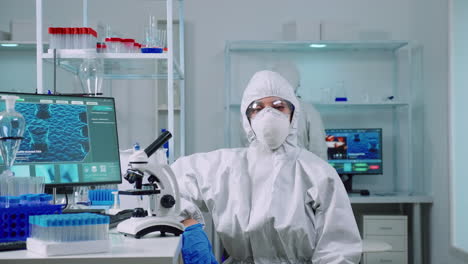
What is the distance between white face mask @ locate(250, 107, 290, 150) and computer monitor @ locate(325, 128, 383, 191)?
243 centimetres

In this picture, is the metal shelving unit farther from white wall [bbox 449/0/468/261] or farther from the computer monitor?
white wall [bbox 449/0/468/261]

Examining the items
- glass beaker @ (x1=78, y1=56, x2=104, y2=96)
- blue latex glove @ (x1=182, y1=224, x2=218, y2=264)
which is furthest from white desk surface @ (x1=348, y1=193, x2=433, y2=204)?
blue latex glove @ (x1=182, y1=224, x2=218, y2=264)

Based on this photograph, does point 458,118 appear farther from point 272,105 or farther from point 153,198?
point 153,198

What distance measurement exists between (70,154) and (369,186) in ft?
12.0

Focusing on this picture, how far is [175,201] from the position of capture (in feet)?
5.85

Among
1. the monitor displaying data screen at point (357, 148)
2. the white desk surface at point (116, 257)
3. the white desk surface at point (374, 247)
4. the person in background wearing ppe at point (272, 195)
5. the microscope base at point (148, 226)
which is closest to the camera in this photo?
the white desk surface at point (116, 257)

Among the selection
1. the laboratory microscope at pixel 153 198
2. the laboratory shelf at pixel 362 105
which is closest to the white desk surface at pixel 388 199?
the laboratory shelf at pixel 362 105

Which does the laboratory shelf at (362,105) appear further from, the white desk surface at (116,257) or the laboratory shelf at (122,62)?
the white desk surface at (116,257)

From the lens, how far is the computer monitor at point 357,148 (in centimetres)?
489

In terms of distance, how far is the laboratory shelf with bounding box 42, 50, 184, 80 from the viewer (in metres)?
2.60

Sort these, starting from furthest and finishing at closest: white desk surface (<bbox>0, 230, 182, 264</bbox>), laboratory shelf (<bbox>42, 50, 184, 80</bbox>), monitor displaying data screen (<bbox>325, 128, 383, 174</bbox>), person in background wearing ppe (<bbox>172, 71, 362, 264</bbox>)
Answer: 1. monitor displaying data screen (<bbox>325, 128, 383, 174</bbox>)
2. laboratory shelf (<bbox>42, 50, 184, 80</bbox>)
3. person in background wearing ppe (<bbox>172, 71, 362, 264</bbox>)
4. white desk surface (<bbox>0, 230, 182, 264</bbox>)

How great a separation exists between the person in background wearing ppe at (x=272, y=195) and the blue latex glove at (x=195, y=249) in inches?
11.7

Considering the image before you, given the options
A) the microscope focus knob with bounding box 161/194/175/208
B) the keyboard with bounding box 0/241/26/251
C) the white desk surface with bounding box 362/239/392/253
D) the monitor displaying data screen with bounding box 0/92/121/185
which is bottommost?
the white desk surface with bounding box 362/239/392/253

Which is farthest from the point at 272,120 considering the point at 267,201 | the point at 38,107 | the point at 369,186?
the point at 369,186
